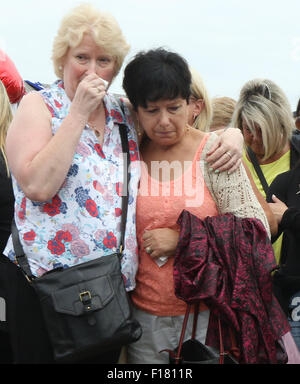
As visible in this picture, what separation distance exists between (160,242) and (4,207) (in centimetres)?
82

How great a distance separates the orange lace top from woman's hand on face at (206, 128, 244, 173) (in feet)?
0.22

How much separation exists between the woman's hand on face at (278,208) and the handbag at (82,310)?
86cm

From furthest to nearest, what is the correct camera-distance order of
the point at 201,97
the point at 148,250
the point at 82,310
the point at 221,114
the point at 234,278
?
the point at 221,114
the point at 201,97
the point at 148,250
the point at 234,278
the point at 82,310

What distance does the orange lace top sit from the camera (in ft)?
5.67

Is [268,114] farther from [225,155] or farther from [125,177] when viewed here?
[125,177]

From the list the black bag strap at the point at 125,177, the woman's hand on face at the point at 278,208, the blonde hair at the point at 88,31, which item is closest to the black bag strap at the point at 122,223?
the black bag strap at the point at 125,177

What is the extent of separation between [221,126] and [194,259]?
2.24 metres

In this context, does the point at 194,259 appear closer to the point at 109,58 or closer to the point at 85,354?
the point at 85,354

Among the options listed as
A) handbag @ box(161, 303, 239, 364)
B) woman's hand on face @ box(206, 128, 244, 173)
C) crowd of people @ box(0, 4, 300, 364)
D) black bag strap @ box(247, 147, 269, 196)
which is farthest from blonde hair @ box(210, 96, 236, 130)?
handbag @ box(161, 303, 239, 364)

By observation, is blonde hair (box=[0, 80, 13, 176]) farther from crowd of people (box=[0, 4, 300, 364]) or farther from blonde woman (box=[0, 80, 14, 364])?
crowd of people (box=[0, 4, 300, 364])

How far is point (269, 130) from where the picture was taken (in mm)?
2750

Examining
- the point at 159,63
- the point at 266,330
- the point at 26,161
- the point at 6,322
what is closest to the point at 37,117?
the point at 26,161

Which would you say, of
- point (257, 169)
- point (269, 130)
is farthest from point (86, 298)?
point (269, 130)

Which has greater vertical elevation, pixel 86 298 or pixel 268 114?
pixel 268 114
